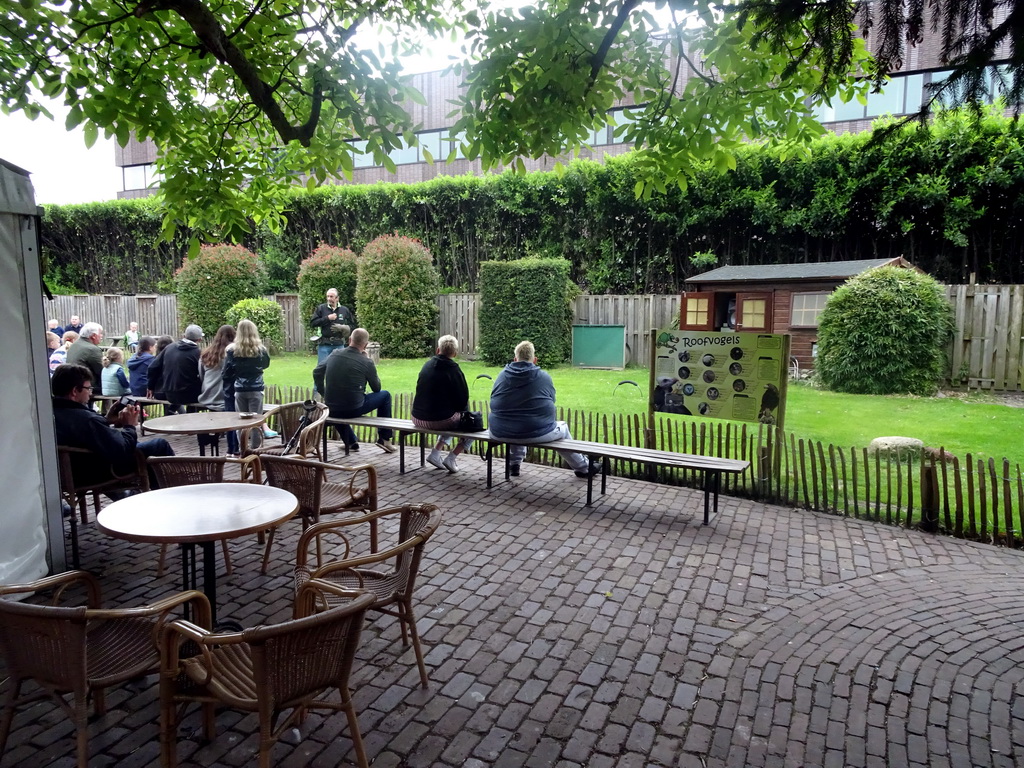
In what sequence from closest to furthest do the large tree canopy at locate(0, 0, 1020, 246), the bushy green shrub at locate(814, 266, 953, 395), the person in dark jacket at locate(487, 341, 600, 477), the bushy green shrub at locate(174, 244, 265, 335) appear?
the large tree canopy at locate(0, 0, 1020, 246) < the person in dark jacket at locate(487, 341, 600, 477) < the bushy green shrub at locate(814, 266, 953, 395) < the bushy green shrub at locate(174, 244, 265, 335)

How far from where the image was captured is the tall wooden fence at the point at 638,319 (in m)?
12.1

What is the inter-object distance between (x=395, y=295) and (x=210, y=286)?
241 inches

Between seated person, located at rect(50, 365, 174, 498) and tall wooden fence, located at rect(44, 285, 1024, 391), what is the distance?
6786 mm

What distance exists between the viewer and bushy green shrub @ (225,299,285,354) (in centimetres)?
1784

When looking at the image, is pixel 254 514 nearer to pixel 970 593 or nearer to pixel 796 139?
pixel 970 593

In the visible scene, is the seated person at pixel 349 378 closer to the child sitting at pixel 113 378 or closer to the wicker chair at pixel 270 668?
the child sitting at pixel 113 378

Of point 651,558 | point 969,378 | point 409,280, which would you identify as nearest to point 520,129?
point 651,558

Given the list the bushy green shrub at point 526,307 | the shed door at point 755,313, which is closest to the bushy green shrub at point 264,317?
the bushy green shrub at point 526,307

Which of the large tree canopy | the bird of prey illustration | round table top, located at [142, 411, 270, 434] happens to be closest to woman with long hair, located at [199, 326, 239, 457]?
round table top, located at [142, 411, 270, 434]

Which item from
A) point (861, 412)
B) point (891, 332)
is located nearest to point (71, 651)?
point (861, 412)

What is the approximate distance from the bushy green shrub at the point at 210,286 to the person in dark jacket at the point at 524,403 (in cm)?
1488

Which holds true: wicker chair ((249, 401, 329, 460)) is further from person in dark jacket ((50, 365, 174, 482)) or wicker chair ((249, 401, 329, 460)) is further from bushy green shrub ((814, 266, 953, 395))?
bushy green shrub ((814, 266, 953, 395))

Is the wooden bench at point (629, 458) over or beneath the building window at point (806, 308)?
beneath

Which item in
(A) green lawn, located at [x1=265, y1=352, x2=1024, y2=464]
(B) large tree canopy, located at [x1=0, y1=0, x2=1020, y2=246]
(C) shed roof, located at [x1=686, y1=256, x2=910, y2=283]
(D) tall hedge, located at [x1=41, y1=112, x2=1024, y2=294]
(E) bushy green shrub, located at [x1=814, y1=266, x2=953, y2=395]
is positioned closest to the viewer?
(B) large tree canopy, located at [x1=0, y1=0, x2=1020, y2=246]
